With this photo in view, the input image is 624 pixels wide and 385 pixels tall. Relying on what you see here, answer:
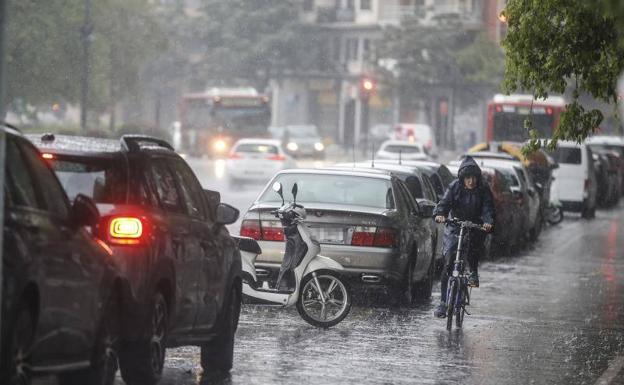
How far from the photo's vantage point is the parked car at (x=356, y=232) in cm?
1603

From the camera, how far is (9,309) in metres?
7.54

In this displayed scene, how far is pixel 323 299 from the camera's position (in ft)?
48.2

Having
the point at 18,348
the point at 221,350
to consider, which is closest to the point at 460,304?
the point at 221,350

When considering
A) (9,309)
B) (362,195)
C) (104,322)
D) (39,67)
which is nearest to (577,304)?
(362,195)

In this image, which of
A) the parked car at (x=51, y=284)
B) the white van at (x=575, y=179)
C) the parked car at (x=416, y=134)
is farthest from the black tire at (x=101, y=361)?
the parked car at (x=416, y=134)

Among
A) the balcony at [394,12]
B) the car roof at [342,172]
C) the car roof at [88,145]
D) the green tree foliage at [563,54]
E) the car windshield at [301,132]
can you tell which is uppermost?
the balcony at [394,12]

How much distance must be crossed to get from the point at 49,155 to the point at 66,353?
6.60ft

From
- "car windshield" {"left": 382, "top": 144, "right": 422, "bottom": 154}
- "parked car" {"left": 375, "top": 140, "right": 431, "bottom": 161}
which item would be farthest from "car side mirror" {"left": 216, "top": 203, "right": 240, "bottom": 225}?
"car windshield" {"left": 382, "top": 144, "right": 422, "bottom": 154}

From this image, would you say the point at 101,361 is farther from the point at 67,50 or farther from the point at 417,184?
the point at 67,50

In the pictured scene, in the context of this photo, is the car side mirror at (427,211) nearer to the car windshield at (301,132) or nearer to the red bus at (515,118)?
the red bus at (515,118)

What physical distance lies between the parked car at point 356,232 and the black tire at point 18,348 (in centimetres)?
806

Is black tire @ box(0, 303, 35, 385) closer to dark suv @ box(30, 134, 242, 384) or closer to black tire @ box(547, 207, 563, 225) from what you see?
dark suv @ box(30, 134, 242, 384)

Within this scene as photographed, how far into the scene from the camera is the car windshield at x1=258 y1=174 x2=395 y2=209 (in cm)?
1677

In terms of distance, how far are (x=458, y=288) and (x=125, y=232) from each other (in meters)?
5.79
